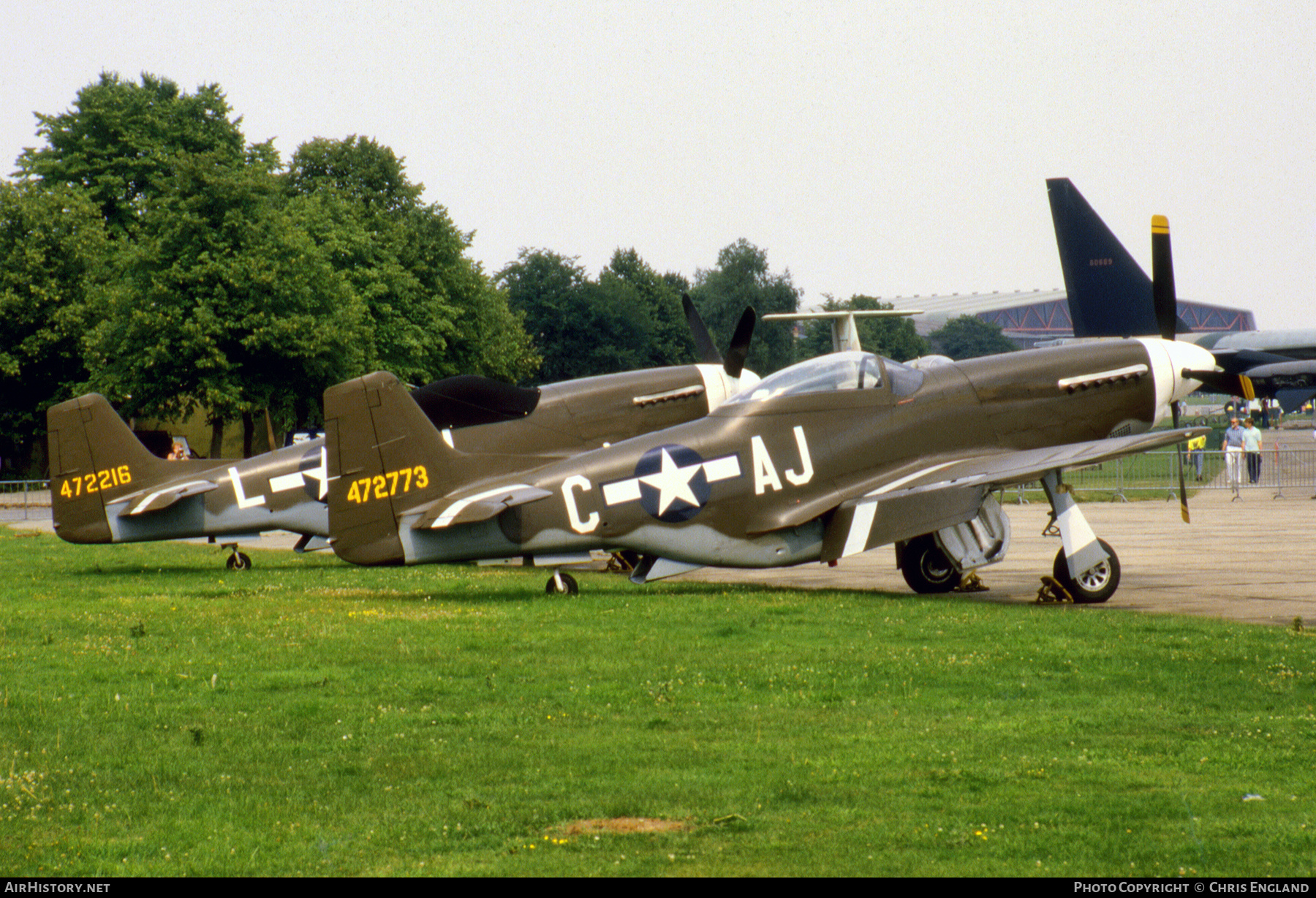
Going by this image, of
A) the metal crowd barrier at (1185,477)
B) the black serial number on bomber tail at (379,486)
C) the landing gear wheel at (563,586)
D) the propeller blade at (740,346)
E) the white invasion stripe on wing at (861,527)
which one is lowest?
the metal crowd barrier at (1185,477)

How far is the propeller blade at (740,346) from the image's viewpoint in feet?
59.7

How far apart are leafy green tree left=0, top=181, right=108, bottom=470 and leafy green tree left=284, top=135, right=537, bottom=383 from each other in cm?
960

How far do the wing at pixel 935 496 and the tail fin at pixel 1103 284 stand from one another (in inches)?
483

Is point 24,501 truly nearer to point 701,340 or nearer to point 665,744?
point 701,340

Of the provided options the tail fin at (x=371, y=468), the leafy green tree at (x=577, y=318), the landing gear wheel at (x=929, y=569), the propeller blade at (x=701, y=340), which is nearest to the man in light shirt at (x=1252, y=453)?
the propeller blade at (x=701, y=340)

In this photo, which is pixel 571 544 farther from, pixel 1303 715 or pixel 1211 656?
pixel 1303 715

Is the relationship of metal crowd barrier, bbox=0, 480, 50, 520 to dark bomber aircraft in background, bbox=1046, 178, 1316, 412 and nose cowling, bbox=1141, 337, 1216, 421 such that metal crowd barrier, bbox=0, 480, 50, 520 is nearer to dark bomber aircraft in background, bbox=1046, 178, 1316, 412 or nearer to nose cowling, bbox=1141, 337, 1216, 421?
dark bomber aircraft in background, bbox=1046, 178, 1316, 412

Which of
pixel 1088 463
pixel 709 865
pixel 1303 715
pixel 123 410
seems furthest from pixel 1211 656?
→ pixel 123 410

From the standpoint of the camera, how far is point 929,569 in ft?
49.7

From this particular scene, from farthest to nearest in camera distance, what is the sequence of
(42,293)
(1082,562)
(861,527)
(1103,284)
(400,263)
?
(400,263) → (42,293) → (1103,284) → (861,527) → (1082,562)

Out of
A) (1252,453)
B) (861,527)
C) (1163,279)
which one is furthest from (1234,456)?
(861,527)

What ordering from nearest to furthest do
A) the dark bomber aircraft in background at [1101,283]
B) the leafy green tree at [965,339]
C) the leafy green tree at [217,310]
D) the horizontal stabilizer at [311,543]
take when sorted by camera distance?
the horizontal stabilizer at [311,543]
the dark bomber aircraft in background at [1101,283]
the leafy green tree at [217,310]
the leafy green tree at [965,339]

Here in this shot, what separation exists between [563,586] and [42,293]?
46312 millimetres

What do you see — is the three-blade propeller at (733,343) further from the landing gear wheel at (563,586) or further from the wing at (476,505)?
the wing at (476,505)
